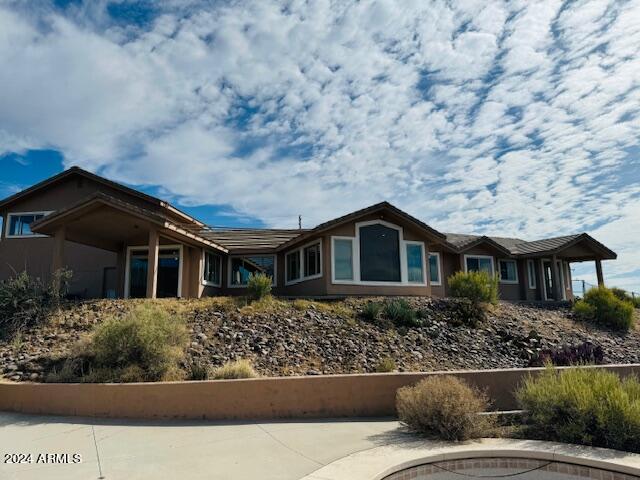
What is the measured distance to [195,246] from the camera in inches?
831

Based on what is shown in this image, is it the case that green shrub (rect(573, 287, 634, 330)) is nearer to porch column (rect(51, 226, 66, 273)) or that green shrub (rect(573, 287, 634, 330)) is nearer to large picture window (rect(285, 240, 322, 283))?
large picture window (rect(285, 240, 322, 283))

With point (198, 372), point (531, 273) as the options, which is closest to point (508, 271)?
point (531, 273)

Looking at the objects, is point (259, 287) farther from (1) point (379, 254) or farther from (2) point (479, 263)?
(2) point (479, 263)

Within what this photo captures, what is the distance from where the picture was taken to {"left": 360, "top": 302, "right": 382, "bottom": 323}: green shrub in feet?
53.6

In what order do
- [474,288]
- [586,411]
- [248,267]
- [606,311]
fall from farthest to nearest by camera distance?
[248,267]
[606,311]
[474,288]
[586,411]

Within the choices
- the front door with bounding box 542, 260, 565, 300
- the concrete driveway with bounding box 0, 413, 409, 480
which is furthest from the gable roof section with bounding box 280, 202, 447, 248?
the front door with bounding box 542, 260, 565, 300

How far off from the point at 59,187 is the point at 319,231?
12579 mm

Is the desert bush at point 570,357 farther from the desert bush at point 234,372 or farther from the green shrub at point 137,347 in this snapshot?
the green shrub at point 137,347

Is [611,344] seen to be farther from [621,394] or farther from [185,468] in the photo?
[185,468]

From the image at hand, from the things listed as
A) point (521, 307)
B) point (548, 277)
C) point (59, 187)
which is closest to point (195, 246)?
point (59, 187)

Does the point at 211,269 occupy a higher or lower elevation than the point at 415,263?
higher

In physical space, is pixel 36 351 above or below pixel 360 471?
above

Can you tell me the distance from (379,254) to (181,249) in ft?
26.9

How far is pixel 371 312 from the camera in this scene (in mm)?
16406
